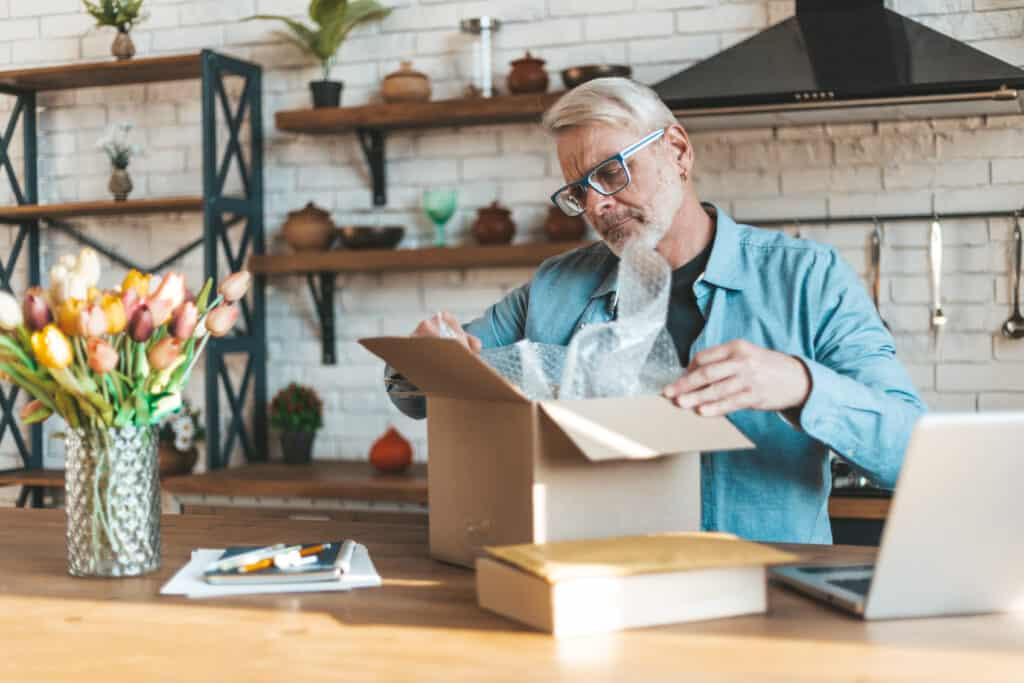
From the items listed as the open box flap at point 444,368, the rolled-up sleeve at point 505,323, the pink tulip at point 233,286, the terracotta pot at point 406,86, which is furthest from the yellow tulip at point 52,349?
the terracotta pot at point 406,86

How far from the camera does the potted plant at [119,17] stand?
4.14 m

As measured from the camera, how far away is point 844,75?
3.16 metres

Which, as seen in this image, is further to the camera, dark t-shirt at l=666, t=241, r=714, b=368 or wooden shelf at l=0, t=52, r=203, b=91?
wooden shelf at l=0, t=52, r=203, b=91

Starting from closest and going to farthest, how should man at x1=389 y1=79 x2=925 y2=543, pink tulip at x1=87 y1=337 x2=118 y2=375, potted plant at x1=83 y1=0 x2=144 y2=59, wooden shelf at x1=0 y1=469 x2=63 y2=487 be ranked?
pink tulip at x1=87 y1=337 x2=118 y2=375, man at x1=389 y1=79 x2=925 y2=543, potted plant at x1=83 y1=0 x2=144 y2=59, wooden shelf at x1=0 y1=469 x2=63 y2=487

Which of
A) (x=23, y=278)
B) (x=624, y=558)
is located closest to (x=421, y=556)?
(x=624, y=558)

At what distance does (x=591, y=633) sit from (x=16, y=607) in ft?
2.33

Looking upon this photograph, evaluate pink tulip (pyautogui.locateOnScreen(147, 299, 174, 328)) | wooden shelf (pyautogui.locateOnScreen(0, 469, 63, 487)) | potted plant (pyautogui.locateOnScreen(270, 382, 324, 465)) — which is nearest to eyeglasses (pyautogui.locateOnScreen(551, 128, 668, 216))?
pink tulip (pyautogui.locateOnScreen(147, 299, 174, 328))

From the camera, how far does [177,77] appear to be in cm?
Answer: 425

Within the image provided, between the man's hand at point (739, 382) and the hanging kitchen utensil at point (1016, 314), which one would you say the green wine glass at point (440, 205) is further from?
the man's hand at point (739, 382)

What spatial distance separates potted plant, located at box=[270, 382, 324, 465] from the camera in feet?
13.4

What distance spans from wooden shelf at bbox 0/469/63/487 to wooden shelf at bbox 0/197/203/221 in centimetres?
91

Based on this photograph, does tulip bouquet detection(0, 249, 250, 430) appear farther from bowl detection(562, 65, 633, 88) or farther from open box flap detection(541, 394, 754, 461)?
bowl detection(562, 65, 633, 88)

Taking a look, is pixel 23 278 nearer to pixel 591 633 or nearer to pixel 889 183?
pixel 889 183

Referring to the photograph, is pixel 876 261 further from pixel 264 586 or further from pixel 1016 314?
pixel 264 586
